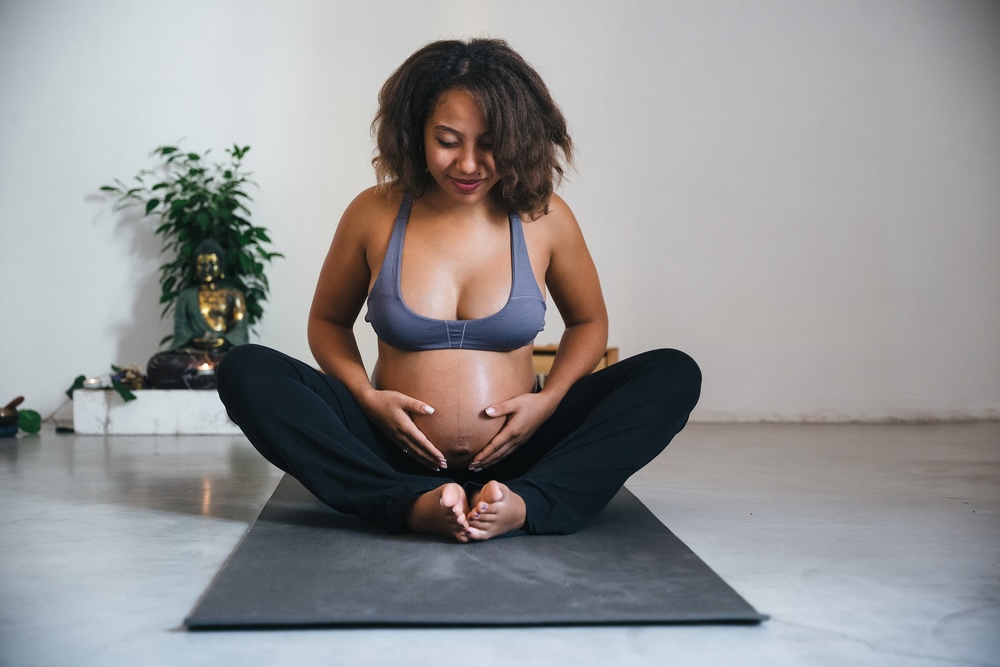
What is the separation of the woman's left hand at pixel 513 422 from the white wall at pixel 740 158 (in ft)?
8.68

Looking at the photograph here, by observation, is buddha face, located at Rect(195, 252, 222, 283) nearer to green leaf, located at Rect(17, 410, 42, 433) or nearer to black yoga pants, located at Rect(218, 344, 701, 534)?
green leaf, located at Rect(17, 410, 42, 433)

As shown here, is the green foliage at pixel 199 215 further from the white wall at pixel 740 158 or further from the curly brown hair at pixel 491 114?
the curly brown hair at pixel 491 114

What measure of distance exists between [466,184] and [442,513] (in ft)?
2.14

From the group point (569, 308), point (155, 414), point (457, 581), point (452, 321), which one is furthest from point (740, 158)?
point (457, 581)

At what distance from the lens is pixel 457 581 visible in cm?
133

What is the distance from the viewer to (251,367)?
5.63 ft

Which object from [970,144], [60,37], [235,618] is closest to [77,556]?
[235,618]

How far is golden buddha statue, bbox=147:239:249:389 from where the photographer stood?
3.88 m

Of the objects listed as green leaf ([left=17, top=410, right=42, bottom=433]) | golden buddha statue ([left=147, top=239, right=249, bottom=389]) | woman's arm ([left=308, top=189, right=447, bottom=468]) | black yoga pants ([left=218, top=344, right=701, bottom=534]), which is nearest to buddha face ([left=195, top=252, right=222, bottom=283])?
golden buddha statue ([left=147, top=239, right=249, bottom=389])

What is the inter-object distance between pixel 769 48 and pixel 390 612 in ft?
13.0

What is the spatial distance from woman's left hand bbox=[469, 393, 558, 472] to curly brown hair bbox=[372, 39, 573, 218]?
40 cm

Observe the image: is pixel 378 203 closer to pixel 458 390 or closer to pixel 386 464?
pixel 458 390

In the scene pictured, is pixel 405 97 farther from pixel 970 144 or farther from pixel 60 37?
pixel 970 144

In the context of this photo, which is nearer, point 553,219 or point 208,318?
point 553,219
